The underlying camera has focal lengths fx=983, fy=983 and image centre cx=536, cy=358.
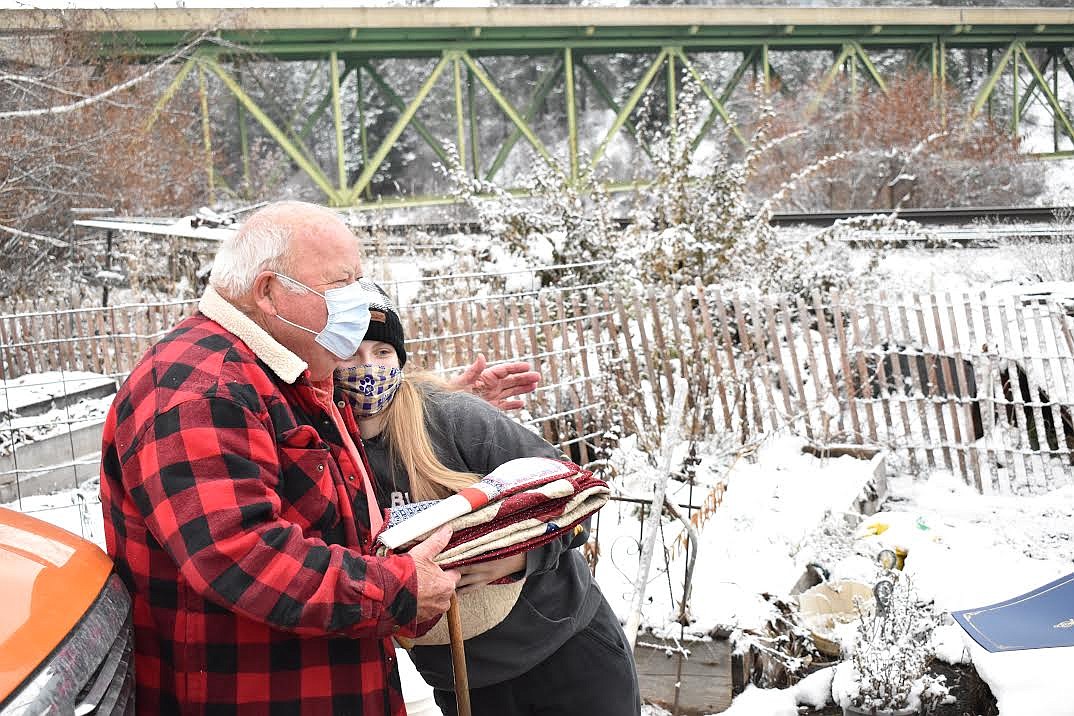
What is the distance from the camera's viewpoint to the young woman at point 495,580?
2244mm

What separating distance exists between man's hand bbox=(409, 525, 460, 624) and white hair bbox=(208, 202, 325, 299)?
56 cm

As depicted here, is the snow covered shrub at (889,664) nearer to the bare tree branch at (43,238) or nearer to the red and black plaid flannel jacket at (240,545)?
the red and black plaid flannel jacket at (240,545)

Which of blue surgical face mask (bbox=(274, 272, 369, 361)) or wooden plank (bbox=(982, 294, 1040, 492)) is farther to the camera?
wooden plank (bbox=(982, 294, 1040, 492))

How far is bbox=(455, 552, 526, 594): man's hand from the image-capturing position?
2080mm

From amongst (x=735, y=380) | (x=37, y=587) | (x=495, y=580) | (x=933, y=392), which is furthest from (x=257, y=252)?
(x=933, y=392)

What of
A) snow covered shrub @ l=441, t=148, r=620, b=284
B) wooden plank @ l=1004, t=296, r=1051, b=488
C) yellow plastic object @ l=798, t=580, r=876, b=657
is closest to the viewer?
yellow plastic object @ l=798, t=580, r=876, b=657

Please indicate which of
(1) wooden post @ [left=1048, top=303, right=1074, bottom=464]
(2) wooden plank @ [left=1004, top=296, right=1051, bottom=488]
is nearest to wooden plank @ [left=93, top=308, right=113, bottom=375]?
(2) wooden plank @ [left=1004, top=296, right=1051, bottom=488]

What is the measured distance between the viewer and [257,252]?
6.42 ft

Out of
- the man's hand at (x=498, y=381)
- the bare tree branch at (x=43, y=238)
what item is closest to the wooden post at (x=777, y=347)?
the man's hand at (x=498, y=381)

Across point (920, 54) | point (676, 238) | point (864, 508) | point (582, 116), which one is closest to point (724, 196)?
point (676, 238)

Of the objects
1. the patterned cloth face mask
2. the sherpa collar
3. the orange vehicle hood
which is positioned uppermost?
the sherpa collar

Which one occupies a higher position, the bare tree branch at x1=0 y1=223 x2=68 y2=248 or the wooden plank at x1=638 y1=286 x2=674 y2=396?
the bare tree branch at x1=0 y1=223 x2=68 y2=248

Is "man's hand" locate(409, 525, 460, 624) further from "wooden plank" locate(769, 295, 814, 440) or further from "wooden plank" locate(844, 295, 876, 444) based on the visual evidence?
"wooden plank" locate(844, 295, 876, 444)

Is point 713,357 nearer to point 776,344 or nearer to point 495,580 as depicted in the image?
point 776,344
